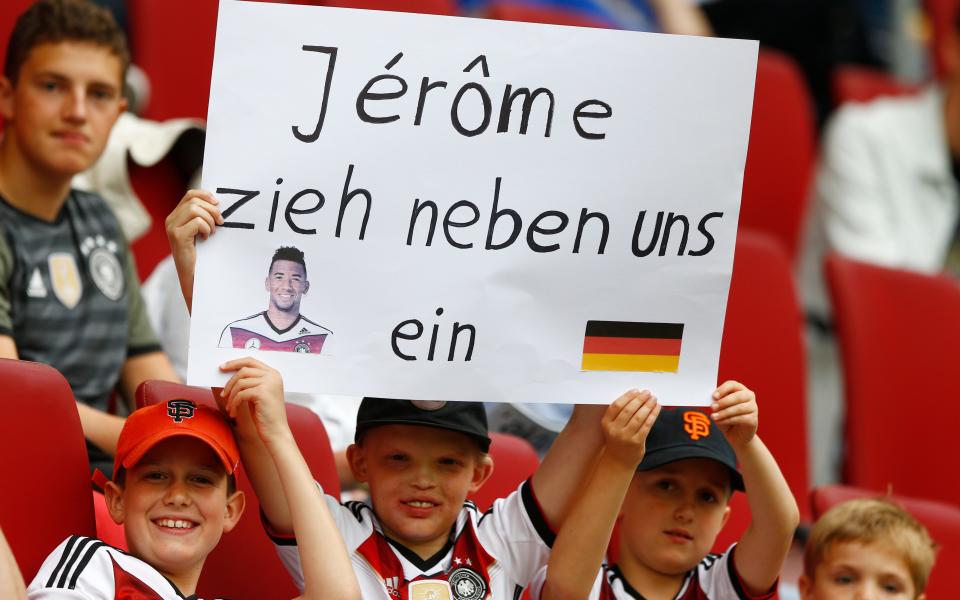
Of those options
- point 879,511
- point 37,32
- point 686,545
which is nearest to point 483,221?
point 686,545

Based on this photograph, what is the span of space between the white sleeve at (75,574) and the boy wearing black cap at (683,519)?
691mm

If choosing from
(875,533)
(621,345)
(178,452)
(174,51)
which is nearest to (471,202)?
(621,345)

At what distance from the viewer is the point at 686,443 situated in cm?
260

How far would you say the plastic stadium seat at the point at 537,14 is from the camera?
4.54 metres

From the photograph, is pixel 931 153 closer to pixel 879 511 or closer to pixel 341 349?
pixel 879 511

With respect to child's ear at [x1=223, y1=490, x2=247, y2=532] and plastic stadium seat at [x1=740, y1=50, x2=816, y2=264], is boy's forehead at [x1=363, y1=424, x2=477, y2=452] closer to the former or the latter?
child's ear at [x1=223, y1=490, x2=247, y2=532]

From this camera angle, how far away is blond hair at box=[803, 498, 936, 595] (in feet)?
8.80

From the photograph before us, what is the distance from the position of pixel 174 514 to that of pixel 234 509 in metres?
0.15

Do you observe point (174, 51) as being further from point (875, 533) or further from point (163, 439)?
point (875, 533)

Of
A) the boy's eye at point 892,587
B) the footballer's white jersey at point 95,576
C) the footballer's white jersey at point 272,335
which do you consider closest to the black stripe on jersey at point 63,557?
the footballer's white jersey at point 95,576

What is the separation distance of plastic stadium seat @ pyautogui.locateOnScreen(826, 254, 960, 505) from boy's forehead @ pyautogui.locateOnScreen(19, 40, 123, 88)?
1849mm

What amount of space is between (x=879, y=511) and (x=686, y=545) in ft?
1.33

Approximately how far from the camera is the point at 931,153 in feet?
15.9

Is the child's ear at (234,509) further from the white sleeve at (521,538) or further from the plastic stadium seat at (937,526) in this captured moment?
the plastic stadium seat at (937,526)
